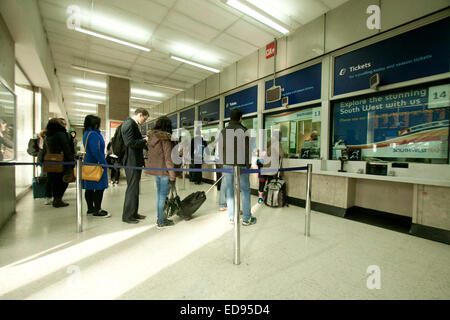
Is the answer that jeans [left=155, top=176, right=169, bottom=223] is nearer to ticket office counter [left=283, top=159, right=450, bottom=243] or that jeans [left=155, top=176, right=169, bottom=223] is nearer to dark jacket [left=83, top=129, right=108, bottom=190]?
dark jacket [left=83, top=129, right=108, bottom=190]

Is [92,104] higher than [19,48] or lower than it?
higher

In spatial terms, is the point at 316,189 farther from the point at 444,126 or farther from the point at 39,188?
the point at 39,188

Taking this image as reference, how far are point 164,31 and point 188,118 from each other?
155 inches

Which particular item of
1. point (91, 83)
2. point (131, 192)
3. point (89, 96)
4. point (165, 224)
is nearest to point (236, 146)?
point (165, 224)

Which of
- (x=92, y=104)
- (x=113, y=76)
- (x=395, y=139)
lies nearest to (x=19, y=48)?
(x=113, y=76)

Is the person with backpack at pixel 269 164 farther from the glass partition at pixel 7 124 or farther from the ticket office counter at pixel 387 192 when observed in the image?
the glass partition at pixel 7 124

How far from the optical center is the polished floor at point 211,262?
1.42 m

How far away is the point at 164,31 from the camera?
4355 mm

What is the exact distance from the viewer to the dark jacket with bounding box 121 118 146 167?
255 centimetres

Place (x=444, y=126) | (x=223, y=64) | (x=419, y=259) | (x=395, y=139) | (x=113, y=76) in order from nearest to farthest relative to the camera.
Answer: (x=419, y=259), (x=444, y=126), (x=395, y=139), (x=223, y=64), (x=113, y=76)

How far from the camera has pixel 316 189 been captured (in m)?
3.76
